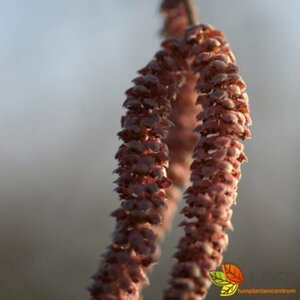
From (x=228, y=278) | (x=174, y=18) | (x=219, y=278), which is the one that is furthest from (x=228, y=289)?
(x=174, y=18)

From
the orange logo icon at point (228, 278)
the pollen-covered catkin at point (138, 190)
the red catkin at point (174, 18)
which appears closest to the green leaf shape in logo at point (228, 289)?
the orange logo icon at point (228, 278)

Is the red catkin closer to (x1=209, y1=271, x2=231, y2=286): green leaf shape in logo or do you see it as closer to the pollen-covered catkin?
the pollen-covered catkin

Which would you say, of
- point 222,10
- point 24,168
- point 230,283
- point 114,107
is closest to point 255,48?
point 222,10

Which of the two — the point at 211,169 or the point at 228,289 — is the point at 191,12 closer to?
the point at 211,169

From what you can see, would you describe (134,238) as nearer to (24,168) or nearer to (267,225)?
(267,225)

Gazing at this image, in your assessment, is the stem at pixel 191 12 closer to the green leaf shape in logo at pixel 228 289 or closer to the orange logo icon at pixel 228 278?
the orange logo icon at pixel 228 278

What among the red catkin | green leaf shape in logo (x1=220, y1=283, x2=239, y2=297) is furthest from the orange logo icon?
the red catkin
